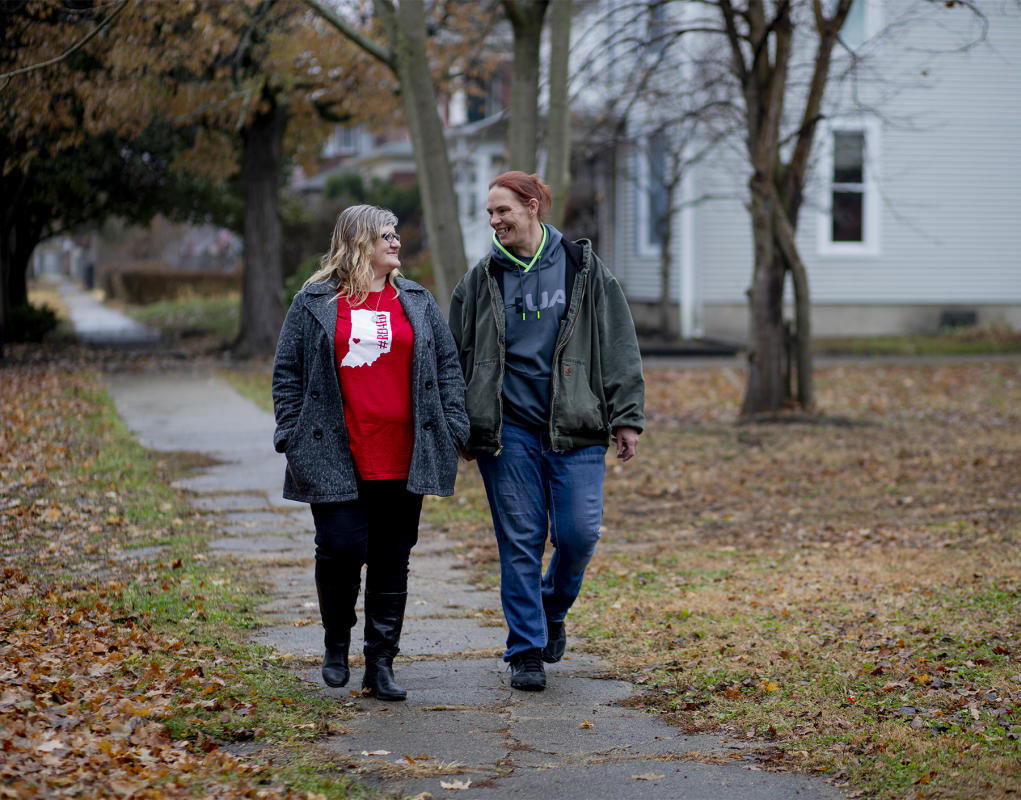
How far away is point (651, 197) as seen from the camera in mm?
24078

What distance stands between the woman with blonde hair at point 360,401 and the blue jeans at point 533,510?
0.29 metres

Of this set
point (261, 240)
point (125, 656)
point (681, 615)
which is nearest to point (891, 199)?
point (261, 240)

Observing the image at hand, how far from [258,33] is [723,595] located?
1230 cm

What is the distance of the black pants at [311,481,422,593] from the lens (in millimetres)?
4824

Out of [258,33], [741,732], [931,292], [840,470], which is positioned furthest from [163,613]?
[931,292]

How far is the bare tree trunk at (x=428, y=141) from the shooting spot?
10.5m

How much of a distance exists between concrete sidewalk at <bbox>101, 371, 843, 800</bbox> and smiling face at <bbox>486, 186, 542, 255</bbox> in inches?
73.6

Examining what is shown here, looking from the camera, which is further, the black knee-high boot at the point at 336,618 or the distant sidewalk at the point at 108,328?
the distant sidewalk at the point at 108,328

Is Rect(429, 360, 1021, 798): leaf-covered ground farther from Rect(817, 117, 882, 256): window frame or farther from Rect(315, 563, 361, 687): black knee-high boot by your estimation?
Rect(817, 117, 882, 256): window frame

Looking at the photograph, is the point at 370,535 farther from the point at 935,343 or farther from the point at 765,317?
the point at 935,343

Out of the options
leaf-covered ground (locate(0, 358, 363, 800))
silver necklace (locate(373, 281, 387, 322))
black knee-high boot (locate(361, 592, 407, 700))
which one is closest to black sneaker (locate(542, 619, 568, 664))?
black knee-high boot (locate(361, 592, 407, 700))

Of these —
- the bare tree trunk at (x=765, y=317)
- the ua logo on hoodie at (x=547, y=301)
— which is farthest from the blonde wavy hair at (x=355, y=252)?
the bare tree trunk at (x=765, y=317)

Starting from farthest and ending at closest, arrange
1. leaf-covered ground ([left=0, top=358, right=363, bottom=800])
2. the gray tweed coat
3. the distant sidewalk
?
1. the distant sidewalk
2. the gray tweed coat
3. leaf-covered ground ([left=0, top=358, right=363, bottom=800])

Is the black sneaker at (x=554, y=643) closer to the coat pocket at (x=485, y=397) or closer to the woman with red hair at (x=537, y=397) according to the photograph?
the woman with red hair at (x=537, y=397)
